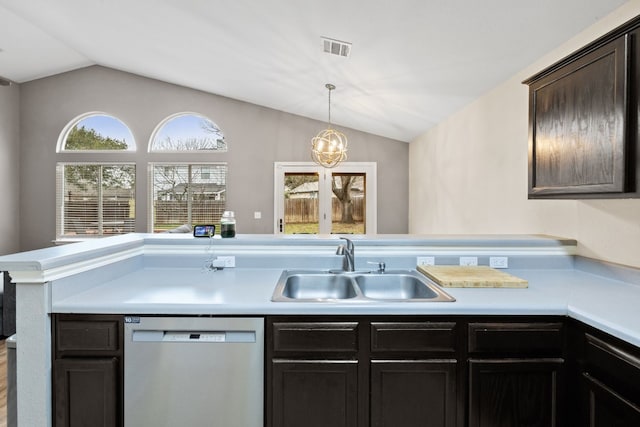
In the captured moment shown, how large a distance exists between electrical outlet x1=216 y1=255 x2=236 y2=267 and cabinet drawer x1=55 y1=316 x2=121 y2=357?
0.72 meters

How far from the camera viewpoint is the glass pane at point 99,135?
19.6 ft

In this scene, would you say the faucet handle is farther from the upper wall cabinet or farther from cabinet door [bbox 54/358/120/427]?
cabinet door [bbox 54/358/120/427]

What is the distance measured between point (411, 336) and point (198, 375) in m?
0.89

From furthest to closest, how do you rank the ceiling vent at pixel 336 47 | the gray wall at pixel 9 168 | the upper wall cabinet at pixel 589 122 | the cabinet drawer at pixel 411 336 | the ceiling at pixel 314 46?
the gray wall at pixel 9 168
the ceiling vent at pixel 336 47
the ceiling at pixel 314 46
the cabinet drawer at pixel 411 336
the upper wall cabinet at pixel 589 122

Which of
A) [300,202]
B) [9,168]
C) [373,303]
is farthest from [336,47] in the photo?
[9,168]

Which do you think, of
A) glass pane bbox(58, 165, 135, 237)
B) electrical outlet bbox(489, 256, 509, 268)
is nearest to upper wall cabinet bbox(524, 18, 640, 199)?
electrical outlet bbox(489, 256, 509, 268)

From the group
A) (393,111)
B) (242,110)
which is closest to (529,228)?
(393,111)

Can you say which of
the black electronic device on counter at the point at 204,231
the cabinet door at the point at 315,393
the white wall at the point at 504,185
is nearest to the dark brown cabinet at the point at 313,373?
the cabinet door at the point at 315,393

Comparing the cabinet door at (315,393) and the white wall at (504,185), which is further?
the white wall at (504,185)

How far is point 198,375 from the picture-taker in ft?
4.40

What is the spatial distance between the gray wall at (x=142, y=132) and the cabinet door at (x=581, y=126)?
175 inches

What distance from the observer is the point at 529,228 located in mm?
2523

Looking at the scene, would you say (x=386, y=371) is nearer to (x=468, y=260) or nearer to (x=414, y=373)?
(x=414, y=373)

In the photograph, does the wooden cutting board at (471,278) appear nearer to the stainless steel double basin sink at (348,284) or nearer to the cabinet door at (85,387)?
the stainless steel double basin sink at (348,284)
